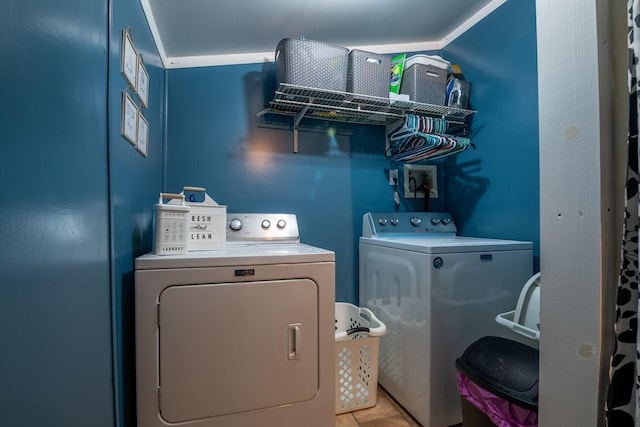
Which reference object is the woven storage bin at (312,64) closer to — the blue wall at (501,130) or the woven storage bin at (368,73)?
the woven storage bin at (368,73)

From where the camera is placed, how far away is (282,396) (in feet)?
4.08

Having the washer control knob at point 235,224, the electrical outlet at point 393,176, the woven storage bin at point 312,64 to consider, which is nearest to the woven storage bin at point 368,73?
the woven storage bin at point 312,64

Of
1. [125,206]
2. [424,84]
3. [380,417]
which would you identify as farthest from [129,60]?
[380,417]

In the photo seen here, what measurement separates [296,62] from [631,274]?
169 cm

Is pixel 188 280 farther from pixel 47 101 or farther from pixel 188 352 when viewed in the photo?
pixel 47 101

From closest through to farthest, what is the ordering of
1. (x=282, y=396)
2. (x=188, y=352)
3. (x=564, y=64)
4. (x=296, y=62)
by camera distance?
(x=564, y=64) < (x=188, y=352) < (x=282, y=396) < (x=296, y=62)

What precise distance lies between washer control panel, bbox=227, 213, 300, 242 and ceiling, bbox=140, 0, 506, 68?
1.10m

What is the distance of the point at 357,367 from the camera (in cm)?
173

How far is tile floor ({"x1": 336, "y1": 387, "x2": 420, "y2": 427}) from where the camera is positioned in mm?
1607

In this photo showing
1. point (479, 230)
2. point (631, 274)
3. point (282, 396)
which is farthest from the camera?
point (479, 230)

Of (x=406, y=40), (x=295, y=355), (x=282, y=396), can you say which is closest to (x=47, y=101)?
(x=295, y=355)

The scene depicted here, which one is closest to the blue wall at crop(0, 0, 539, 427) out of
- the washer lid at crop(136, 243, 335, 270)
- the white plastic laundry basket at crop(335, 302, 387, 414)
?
the washer lid at crop(136, 243, 335, 270)

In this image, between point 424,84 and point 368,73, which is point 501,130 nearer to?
point 424,84

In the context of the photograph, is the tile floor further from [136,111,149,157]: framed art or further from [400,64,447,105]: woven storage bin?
[400,64,447,105]: woven storage bin
